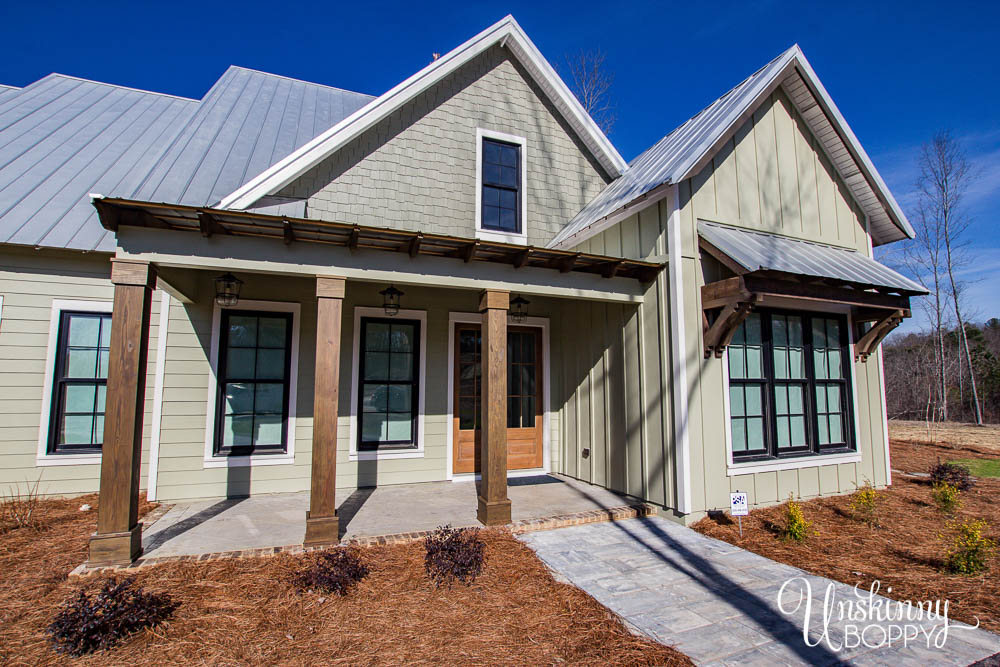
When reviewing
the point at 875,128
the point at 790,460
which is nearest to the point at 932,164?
the point at 875,128

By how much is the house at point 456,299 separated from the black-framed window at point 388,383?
3 cm

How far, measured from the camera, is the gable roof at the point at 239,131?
6.80 m

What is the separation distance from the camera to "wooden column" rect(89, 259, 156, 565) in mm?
4055

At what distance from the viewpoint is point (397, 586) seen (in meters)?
3.83

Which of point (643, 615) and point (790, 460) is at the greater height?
point (790, 460)

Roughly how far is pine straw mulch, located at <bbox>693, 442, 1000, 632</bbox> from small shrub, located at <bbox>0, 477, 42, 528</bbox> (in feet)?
23.3

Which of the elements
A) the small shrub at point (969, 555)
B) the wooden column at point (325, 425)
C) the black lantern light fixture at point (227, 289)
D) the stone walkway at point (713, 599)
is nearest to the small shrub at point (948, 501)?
the small shrub at point (969, 555)

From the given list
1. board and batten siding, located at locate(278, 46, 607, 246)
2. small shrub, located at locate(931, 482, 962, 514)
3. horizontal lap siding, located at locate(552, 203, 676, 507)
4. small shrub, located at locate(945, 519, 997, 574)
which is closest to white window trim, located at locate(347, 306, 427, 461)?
board and batten siding, located at locate(278, 46, 607, 246)

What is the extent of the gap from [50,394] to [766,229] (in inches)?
367

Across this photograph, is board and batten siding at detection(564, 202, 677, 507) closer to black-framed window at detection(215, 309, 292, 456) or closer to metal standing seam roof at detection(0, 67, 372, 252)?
black-framed window at detection(215, 309, 292, 456)

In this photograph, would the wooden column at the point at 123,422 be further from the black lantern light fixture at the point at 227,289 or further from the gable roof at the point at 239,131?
the gable roof at the point at 239,131

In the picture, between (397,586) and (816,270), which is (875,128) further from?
(397,586)

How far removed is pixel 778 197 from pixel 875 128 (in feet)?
29.3

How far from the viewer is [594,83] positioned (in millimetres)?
16875
